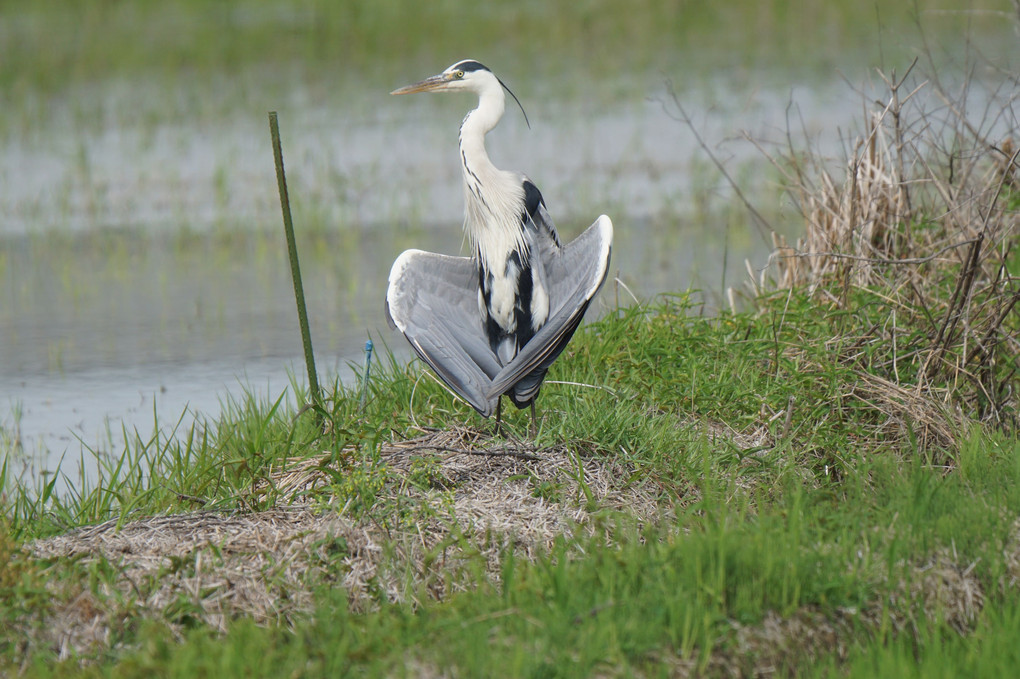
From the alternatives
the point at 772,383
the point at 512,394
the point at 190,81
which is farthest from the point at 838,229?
the point at 190,81

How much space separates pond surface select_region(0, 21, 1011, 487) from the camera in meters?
5.87

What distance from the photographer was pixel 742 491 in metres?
3.38

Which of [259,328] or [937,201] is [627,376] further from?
[259,328]

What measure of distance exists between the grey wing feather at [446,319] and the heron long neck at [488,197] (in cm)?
14

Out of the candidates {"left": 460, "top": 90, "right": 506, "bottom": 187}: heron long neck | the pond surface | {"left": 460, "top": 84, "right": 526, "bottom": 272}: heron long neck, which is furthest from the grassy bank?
the pond surface

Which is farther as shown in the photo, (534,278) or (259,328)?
(259,328)

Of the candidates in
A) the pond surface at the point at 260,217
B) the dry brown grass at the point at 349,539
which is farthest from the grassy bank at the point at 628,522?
the pond surface at the point at 260,217

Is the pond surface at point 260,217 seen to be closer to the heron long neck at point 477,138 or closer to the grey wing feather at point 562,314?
the heron long neck at point 477,138

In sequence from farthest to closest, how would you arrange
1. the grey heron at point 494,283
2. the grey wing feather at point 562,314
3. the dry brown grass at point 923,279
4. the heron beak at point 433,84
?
the heron beak at point 433,84 < the dry brown grass at point 923,279 < the grey heron at point 494,283 < the grey wing feather at point 562,314

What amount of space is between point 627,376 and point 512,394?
2.89 feet

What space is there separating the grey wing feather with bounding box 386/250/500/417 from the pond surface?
3.31ft

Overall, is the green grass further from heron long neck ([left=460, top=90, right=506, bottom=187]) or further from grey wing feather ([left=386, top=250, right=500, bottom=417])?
heron long neck ([left=460, top=90, right=506, bottom=187])

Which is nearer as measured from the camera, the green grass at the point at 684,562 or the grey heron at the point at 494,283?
the green grass at the point at 684,562

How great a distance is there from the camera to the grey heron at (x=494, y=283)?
11.4 feet
